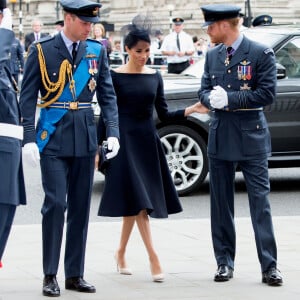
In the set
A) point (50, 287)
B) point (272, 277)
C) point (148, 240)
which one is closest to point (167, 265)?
point (148, 240)

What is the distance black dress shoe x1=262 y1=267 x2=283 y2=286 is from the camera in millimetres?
8164

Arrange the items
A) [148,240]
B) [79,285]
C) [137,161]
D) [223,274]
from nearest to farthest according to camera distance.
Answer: [79,285], [223,274], [148,240], [137,161]

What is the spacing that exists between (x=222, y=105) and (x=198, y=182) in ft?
17.1

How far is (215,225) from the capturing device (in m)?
8.59

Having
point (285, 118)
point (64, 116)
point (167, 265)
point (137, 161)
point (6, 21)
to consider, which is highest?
point (6, 21)

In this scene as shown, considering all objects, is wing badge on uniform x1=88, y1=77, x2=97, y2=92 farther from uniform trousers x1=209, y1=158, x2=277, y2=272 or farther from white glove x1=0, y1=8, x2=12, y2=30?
uniform trousers x1=209, y1=158, x2=277, y2=272

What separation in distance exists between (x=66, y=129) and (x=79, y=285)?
1012 mm

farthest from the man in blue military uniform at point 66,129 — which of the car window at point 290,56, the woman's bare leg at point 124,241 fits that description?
the car window at point 290,56

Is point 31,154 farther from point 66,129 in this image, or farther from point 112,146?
point 112,146

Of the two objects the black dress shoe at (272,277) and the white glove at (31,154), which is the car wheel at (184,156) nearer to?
the black dress shoe at (272,277)

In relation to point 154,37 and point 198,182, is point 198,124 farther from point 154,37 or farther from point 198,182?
point 154,37

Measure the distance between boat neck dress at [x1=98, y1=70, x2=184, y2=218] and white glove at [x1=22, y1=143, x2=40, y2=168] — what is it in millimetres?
969

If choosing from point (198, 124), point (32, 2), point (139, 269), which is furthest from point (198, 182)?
point (32, 2)

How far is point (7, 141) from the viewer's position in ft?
24.4
